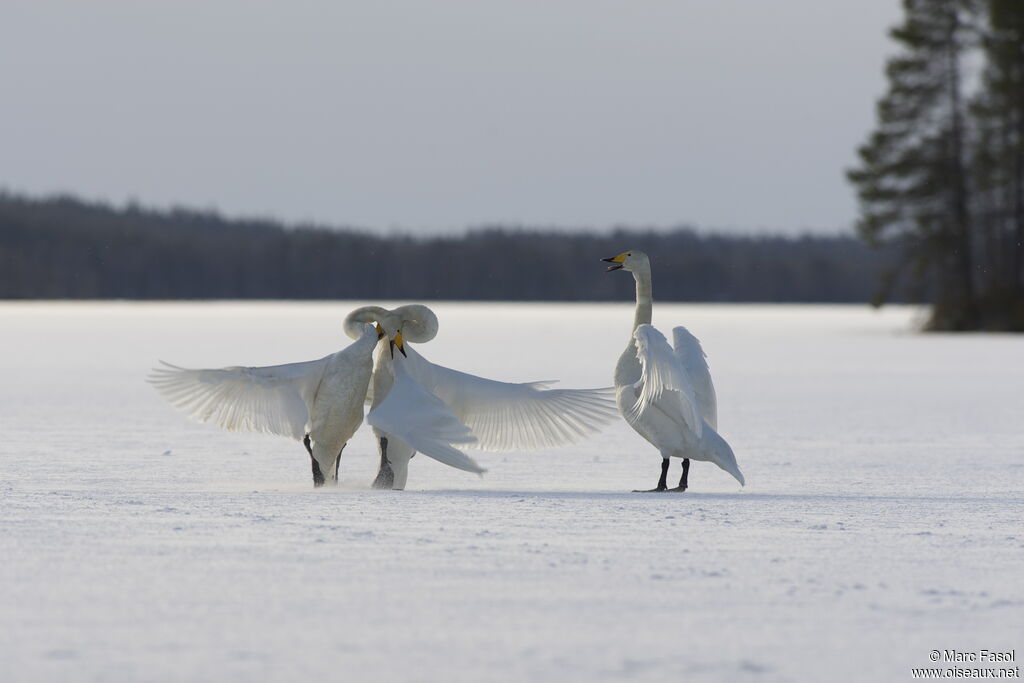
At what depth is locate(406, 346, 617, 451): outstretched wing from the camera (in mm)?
8391

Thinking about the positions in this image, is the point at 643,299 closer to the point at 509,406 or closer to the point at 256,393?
the point at 509,406

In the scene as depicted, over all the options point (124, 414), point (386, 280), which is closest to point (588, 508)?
point (124, 414)

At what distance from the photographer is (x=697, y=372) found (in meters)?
7.76

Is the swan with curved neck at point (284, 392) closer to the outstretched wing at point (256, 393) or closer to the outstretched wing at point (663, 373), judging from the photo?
the outstretched wing at point (256, 393)

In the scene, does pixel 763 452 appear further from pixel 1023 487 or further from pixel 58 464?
pixel 58 464

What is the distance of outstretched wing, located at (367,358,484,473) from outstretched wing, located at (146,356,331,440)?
0.45 meters

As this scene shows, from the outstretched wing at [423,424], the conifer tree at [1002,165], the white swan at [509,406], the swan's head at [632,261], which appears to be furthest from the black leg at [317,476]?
the conifer tree at [1002,165]

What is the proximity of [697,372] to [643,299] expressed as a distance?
3.71ft

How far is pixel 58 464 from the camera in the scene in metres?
8.91

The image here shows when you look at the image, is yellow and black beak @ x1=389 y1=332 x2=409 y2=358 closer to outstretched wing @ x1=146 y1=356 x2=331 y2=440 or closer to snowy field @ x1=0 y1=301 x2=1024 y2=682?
outstretched wing @ x1=146 y1=356 x2=331 y2=440

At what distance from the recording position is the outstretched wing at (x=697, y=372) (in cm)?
774

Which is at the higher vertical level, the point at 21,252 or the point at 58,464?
the point at 21,252

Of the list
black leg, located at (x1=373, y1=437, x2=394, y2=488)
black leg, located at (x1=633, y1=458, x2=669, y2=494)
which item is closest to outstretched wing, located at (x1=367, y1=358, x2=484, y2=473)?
black leg, located at (x1=373, y1=437, x2=394, y2=488)

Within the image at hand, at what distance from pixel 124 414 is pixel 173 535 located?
7.63 meters
